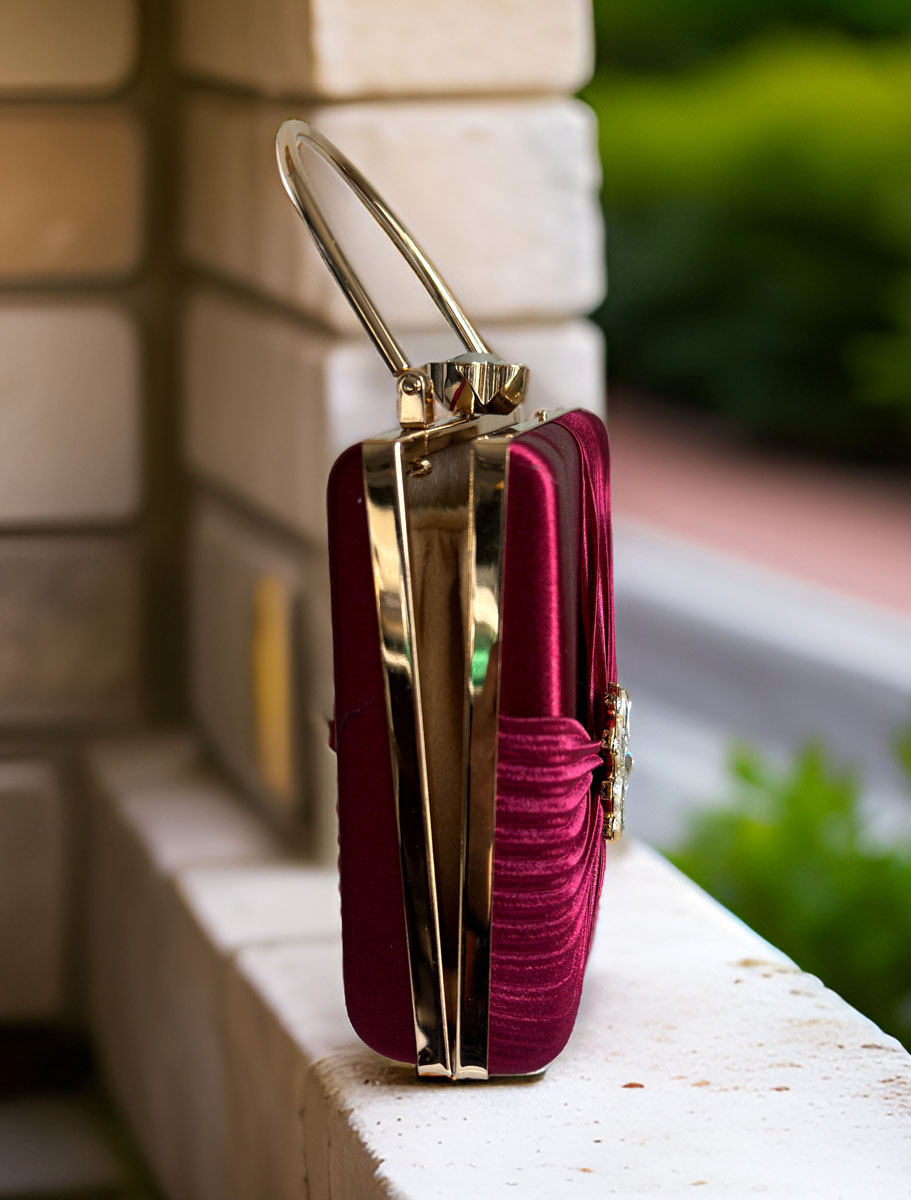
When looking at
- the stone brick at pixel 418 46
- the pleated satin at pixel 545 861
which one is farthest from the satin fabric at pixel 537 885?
the stone brick at pixel 418 46

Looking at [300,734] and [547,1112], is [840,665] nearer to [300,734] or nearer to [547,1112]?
[300,734]

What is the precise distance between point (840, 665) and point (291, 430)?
2461 millimetres

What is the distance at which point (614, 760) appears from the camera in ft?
1.88

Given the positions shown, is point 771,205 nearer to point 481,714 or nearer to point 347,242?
point 347,242

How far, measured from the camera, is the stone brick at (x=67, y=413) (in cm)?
91

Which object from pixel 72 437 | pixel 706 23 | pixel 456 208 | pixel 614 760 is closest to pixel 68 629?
pixel 72 437

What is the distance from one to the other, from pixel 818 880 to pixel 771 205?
11.9 feet

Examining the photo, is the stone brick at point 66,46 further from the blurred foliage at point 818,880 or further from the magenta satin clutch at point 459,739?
the blurred foliage at point 818,880

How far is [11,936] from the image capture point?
0.95 m

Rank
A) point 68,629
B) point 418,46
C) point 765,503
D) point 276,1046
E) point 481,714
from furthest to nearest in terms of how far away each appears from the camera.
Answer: point 765,503, point 68,629, point 418,46, point 276,1046, point 481,714

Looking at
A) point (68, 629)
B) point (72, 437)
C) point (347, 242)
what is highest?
point (347, 242)

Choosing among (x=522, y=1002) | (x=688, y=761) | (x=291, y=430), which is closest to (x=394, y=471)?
(x=522, y=1002)

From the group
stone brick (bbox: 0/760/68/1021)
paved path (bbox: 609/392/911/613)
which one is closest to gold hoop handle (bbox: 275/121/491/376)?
stone brick (bbox: 0/760/68/1021)

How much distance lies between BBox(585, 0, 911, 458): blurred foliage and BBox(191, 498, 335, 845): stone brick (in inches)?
151
